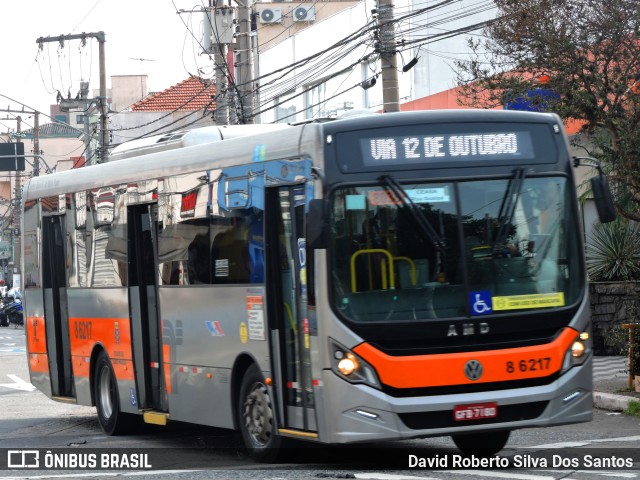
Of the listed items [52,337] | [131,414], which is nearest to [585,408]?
[131,414]

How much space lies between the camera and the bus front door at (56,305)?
15.9 m

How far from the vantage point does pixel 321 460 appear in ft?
36.5

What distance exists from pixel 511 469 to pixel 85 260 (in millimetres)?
6704

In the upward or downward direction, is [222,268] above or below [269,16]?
below

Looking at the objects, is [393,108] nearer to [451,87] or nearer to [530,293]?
[530,293]

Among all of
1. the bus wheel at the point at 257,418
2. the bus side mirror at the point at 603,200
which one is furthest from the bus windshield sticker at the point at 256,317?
the bus side mirror at the point at 603,200

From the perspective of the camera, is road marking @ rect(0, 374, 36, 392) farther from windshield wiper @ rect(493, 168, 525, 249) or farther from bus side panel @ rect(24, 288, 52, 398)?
windshield wiper @ rect(493, 168, 525, 249)

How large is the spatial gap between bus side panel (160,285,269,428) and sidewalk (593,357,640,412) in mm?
5391

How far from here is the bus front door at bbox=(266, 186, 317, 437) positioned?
33.2 feet

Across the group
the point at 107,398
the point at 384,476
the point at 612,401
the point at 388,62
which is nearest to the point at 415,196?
the point at 384,476

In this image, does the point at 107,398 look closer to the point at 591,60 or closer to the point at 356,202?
the point at 356,202

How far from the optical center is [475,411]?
31.7ft

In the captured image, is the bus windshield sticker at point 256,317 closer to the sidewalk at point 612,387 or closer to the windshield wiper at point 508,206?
the windshield wiper at point 508,206

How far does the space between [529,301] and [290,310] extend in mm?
1942
